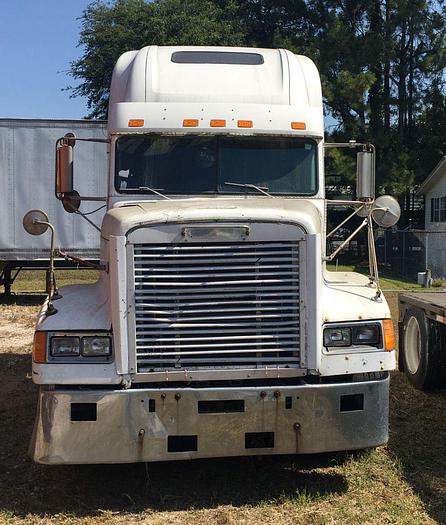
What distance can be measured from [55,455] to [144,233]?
1.55 metres

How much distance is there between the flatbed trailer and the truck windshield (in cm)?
223

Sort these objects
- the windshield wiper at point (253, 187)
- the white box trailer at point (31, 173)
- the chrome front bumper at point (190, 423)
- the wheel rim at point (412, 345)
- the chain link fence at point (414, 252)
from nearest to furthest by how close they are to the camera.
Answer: the chrome front bumper at point (190, 423), the windshield wiper at point (253, 187), the wheel rim at point (412, 345), the white box trailer at point (31, 173), the chain link fence at point (414, 252)

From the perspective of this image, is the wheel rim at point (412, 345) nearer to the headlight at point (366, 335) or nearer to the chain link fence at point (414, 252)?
the headlight at point (366, 335)

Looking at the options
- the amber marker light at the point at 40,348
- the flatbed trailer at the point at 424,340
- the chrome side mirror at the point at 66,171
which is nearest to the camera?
the amber marker light at the point at 40,348

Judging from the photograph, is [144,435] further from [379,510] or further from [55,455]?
[379,510]

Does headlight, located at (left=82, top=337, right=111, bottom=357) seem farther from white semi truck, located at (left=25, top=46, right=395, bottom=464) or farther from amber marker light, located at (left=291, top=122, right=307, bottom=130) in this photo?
amber marker light, located at (left=291, top=122, right=307, bottom=130)

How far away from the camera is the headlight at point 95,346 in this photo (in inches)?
171

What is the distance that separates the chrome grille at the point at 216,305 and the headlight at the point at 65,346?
0.43 m

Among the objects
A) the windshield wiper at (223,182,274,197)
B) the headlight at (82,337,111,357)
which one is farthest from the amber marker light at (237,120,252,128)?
the headlight at (82,337,111,357)

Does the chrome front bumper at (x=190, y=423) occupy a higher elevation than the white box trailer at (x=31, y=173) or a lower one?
lower

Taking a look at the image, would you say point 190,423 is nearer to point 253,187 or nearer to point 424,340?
point 253,187

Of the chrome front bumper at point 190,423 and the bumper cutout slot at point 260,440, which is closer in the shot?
the chrome front bumper at point 190,423

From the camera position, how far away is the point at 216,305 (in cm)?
432

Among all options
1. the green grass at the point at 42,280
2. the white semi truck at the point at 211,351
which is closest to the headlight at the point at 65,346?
the white semi truck at the point at 211,351
